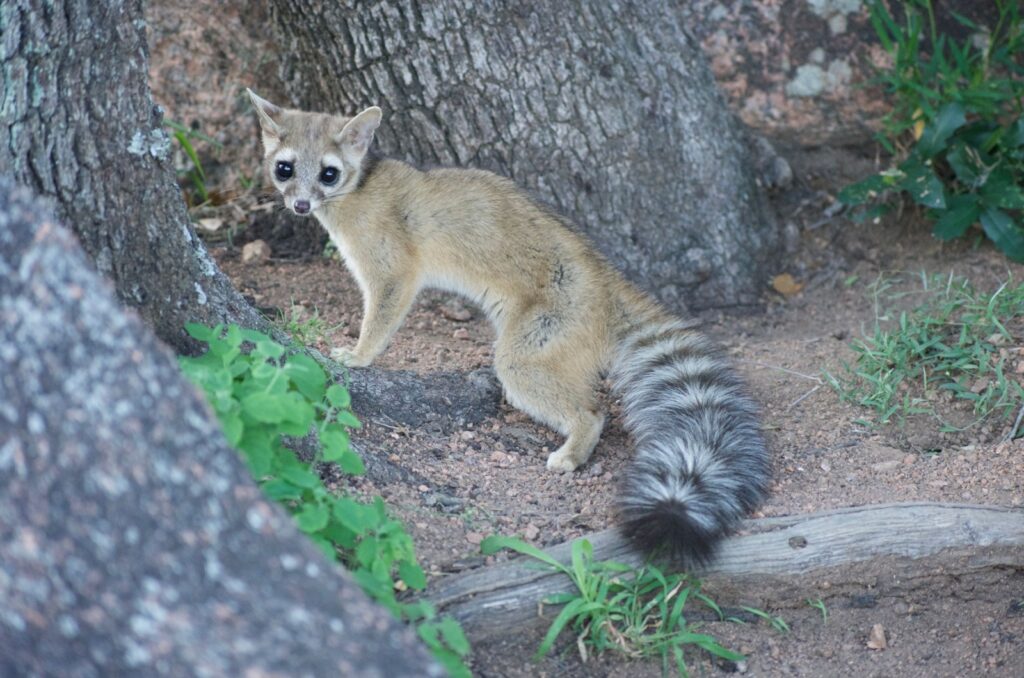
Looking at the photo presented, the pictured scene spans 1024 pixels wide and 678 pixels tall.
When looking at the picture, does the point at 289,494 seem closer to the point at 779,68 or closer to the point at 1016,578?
the point at 1016,578

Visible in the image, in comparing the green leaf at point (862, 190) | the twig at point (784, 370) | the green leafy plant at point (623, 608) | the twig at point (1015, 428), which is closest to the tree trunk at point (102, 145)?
the green leafy plant at point (623, 608)

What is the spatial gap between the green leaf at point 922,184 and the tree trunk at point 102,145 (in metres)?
4.23

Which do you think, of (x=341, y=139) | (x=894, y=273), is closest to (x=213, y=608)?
(x=341, y=139)

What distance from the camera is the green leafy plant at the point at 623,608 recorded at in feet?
12.7

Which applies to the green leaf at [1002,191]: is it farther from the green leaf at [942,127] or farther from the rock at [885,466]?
the rock at [885,466]

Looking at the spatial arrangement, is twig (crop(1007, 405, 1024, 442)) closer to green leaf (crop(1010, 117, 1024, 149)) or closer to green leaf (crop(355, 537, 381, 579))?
green leaf (crop(1010, 117, 1024, 149))

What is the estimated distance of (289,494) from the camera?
3.48 metres

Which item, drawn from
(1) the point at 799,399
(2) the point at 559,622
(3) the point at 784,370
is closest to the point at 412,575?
(2) the point at 559,622

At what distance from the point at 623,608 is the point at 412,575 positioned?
87 centimetres

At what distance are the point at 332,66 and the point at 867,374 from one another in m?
3.36

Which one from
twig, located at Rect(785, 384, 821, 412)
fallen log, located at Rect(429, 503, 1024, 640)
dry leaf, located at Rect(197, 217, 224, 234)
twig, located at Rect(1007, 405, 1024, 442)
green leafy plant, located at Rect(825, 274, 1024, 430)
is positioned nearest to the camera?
fallen log, located at Rect(429, 503, 1024, 640)

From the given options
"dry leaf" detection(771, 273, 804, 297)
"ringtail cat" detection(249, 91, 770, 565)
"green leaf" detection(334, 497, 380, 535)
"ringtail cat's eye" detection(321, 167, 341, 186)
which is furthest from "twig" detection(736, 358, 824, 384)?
"green leaf" detection(334, 497, 380, 535)

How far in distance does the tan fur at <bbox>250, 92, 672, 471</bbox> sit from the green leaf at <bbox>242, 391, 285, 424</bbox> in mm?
2002

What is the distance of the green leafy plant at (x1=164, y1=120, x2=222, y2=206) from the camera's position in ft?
23.1
